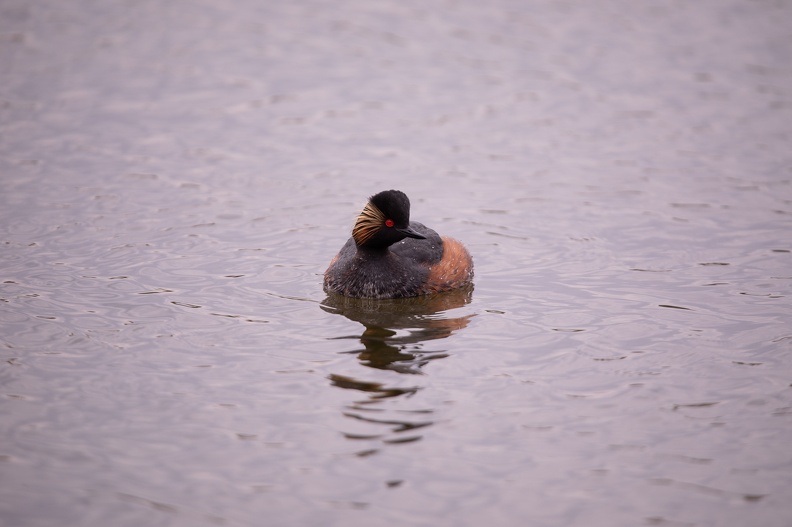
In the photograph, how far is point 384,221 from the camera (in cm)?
1341

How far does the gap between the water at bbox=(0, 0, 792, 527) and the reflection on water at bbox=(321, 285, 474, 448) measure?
4 cm

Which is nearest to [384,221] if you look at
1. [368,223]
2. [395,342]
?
[368,223]

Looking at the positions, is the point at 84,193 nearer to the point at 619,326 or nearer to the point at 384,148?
the point at 384,148

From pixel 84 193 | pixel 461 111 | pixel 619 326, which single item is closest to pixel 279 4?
pixel 461 111

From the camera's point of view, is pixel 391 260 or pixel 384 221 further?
pixel 391 260

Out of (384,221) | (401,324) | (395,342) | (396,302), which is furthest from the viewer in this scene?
(396,302)

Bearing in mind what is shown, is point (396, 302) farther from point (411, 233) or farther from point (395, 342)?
point (395, 342)

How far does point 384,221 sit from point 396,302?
1143 mm

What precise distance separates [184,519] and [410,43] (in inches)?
748

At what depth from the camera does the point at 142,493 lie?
344 inches

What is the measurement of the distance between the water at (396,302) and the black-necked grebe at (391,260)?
0.98 ft

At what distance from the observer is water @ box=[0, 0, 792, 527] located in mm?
9094

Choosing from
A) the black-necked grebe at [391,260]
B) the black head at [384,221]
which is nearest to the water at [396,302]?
the black-necked grebe at [391,260]

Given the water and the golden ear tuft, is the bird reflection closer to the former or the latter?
the water
